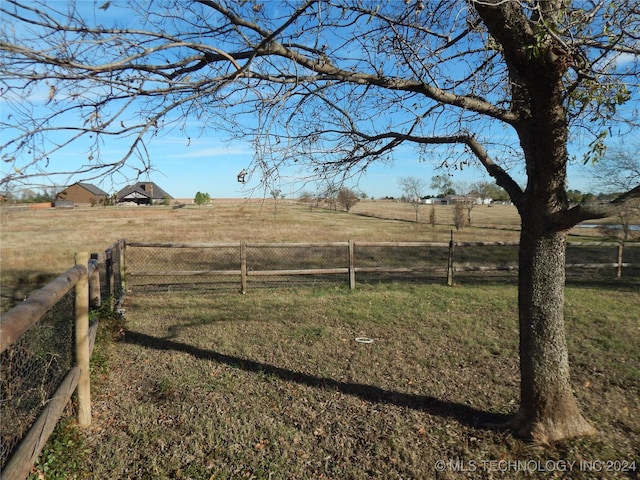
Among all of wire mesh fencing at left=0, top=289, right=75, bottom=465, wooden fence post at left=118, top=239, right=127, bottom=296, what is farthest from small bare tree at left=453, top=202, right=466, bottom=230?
wire mesh fencing at left=0, top=289, right=75, bottom=465

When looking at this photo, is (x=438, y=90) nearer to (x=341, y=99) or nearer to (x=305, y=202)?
(x=341, y=99)

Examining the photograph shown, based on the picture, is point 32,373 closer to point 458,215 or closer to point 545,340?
point 545,340

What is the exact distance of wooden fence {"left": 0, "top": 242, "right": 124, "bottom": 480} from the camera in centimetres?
222

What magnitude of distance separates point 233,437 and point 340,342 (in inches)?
115

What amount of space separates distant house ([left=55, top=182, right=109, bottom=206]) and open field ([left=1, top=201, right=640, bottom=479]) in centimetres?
Result: 28

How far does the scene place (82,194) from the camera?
233cm

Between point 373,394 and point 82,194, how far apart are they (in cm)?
359

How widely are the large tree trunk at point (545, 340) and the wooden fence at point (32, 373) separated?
364 centimetres

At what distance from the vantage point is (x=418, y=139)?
427 cm

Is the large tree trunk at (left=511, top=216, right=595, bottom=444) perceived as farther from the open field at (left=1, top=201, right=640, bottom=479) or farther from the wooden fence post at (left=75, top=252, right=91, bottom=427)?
the wooden fence post at (left=75, top=252, right=91, bottom=427)

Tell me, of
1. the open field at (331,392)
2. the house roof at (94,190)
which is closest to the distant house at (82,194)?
the house roof at (94,190)

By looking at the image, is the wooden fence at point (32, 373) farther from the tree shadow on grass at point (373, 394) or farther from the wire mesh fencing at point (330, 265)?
the wire mesh fencing at point (330, 265)

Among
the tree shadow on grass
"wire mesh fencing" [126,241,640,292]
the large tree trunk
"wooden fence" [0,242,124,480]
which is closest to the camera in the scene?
"wooden fence" [0,242,124,480]

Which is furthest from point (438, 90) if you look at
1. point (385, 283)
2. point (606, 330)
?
point (385, 283)
